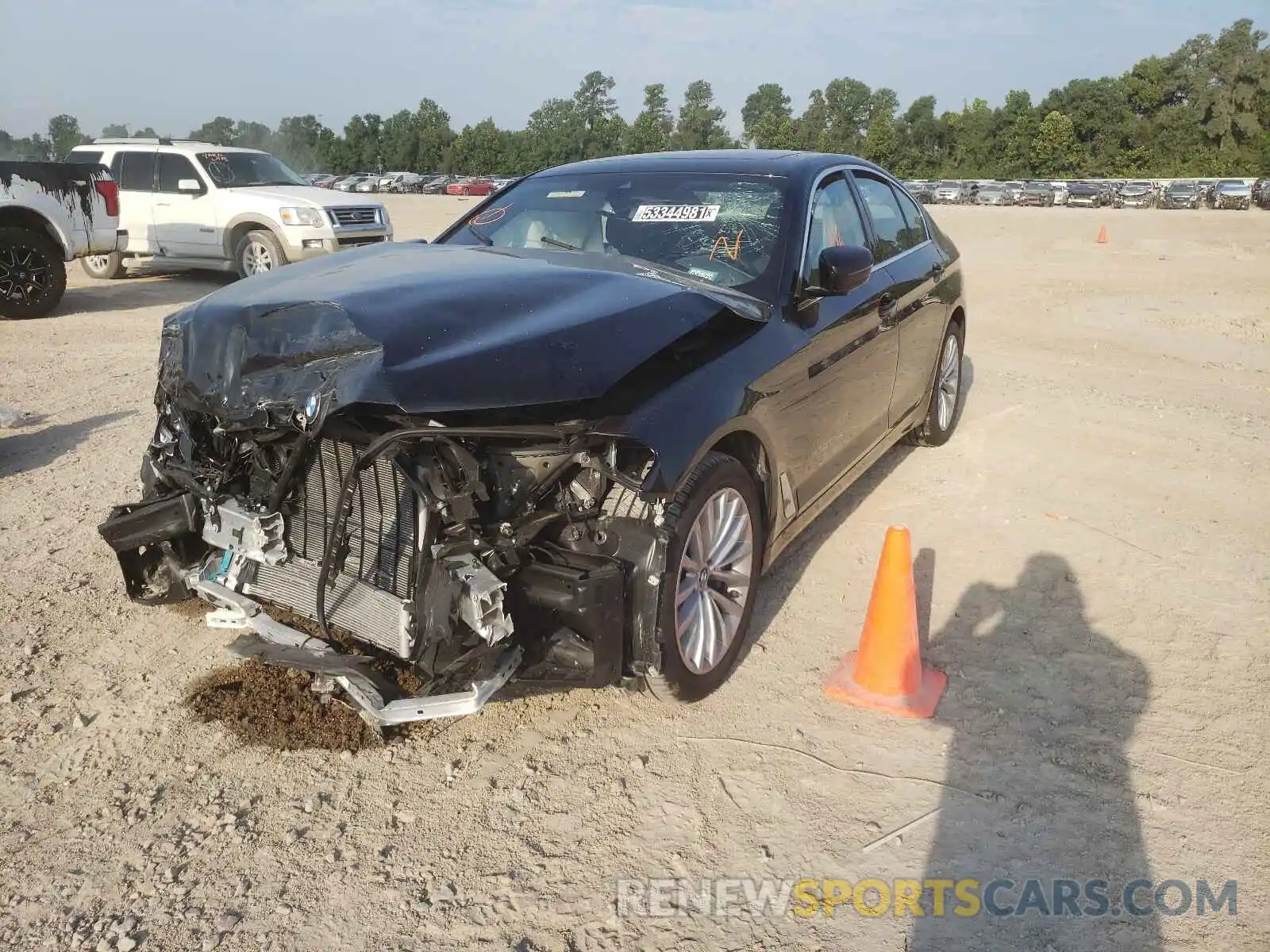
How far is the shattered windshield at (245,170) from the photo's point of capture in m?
12.5

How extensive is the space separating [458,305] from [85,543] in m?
2.80

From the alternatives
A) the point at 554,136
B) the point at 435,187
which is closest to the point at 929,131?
the point at 554,136

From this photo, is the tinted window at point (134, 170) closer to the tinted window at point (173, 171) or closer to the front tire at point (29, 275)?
the tinted window at point (173, 171)

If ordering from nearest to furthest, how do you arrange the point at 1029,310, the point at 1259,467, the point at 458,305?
the point at 458,305 → the point at 1259,467 → the point at 1029,310

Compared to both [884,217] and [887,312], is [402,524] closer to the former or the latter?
[887,312]

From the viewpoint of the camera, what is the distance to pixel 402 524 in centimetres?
286

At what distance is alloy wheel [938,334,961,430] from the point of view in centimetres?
620

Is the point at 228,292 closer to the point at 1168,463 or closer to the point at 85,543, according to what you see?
the point at 85,543

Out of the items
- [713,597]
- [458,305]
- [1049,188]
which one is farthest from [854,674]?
[1049,188]

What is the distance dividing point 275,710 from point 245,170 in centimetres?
1148

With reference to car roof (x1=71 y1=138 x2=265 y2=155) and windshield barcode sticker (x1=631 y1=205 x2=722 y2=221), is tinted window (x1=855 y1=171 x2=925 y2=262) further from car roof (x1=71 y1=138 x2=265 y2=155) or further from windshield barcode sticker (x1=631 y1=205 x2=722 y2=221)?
car roof (x1=71 y1=138 x2=265 y2=155)

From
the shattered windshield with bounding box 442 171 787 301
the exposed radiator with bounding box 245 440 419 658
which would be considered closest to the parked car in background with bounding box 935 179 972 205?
the shattered windshield with bounding box 442 171 787 301

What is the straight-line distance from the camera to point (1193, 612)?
4.15 metres

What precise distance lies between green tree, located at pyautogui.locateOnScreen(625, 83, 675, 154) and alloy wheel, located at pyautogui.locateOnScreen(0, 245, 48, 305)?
82.1 meters
